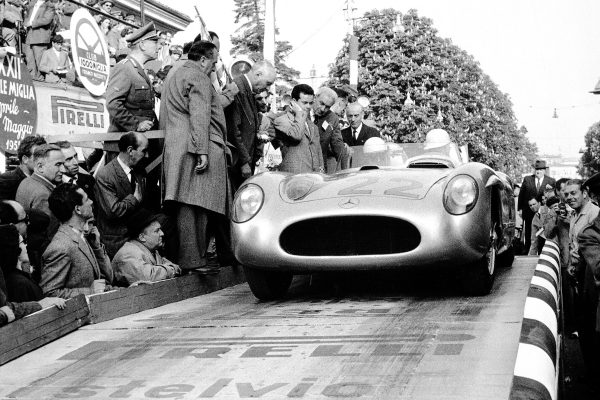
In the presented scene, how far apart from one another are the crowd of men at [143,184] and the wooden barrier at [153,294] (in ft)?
0.38

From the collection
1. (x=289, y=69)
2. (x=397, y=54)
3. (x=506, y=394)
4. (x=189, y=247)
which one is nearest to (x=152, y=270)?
(x=189, y=247)

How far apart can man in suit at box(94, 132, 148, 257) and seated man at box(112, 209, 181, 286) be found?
0.09m

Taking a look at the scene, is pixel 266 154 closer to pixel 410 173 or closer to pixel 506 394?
pixel 410 173

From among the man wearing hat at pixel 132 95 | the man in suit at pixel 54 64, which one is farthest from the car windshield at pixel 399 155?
the man in suit at pixel 54 64

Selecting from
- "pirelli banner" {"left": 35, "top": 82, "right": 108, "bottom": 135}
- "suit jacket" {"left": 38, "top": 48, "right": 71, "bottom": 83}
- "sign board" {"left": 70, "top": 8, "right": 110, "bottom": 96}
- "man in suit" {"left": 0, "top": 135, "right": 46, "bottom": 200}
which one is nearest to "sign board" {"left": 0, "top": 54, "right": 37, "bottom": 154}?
"pirelli banner" {"left": 35, "top": 82, "right": 108, "bottom": 135}

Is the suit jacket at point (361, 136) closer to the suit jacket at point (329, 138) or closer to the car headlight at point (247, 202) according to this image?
the suit jacket at point (329, 138)

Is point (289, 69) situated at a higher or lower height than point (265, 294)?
higher

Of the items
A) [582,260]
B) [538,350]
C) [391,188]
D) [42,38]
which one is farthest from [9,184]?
[42,38]

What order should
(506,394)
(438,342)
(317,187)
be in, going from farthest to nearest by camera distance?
(317,187) < (438,342) < (506,394)

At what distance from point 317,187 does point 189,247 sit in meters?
1.24

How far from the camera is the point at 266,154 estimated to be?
14641mm

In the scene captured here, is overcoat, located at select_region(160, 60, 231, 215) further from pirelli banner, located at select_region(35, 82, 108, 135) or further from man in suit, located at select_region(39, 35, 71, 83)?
man in suit, located at select_region(39, 35, 71, 83)

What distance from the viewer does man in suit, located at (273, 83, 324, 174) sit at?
8.59 metres

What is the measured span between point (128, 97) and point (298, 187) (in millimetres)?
2081
